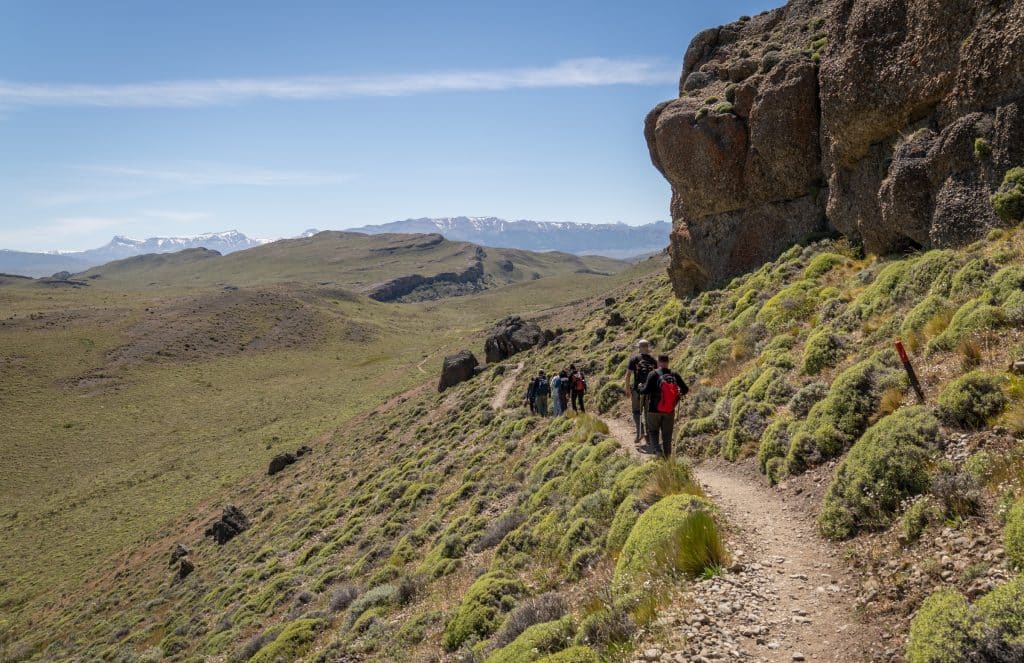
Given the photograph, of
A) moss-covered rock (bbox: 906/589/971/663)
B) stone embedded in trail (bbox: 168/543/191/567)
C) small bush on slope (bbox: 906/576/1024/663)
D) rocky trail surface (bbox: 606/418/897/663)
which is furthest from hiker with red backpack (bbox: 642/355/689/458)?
stone embedded in trail (bbox: 168/543/191/567)

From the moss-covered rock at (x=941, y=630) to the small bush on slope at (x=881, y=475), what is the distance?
2050mm

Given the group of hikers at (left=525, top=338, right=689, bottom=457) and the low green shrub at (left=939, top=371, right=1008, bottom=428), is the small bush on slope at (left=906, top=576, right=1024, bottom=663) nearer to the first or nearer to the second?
the low green shrub at (left=939, top=371, right=1008, bottom=428)

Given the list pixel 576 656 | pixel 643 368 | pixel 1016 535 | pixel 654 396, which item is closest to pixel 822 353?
pixel 654 396

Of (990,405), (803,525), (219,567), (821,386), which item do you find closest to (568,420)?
(821,386)

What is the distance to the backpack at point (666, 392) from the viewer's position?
459 inches

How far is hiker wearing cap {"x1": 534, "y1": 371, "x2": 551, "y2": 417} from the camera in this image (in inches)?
959

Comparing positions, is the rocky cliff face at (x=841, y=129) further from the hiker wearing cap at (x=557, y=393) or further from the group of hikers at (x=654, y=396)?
the hiker wearing cap at (x=557, y=393)

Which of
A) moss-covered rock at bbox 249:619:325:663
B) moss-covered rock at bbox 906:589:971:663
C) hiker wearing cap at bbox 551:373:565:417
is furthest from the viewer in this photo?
hiker wearing cap at bbox 551:373:565:417

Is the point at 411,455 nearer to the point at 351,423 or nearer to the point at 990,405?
the point at 351,423

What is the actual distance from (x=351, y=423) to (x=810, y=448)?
47.0 metres

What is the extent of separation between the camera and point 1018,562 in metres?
4.59

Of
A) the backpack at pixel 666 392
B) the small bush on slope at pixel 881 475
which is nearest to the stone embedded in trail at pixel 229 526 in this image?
the backpack at pixel 666 392

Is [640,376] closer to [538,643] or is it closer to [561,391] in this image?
[561,391]

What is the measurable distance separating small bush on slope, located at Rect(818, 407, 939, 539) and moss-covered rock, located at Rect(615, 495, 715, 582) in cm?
161
